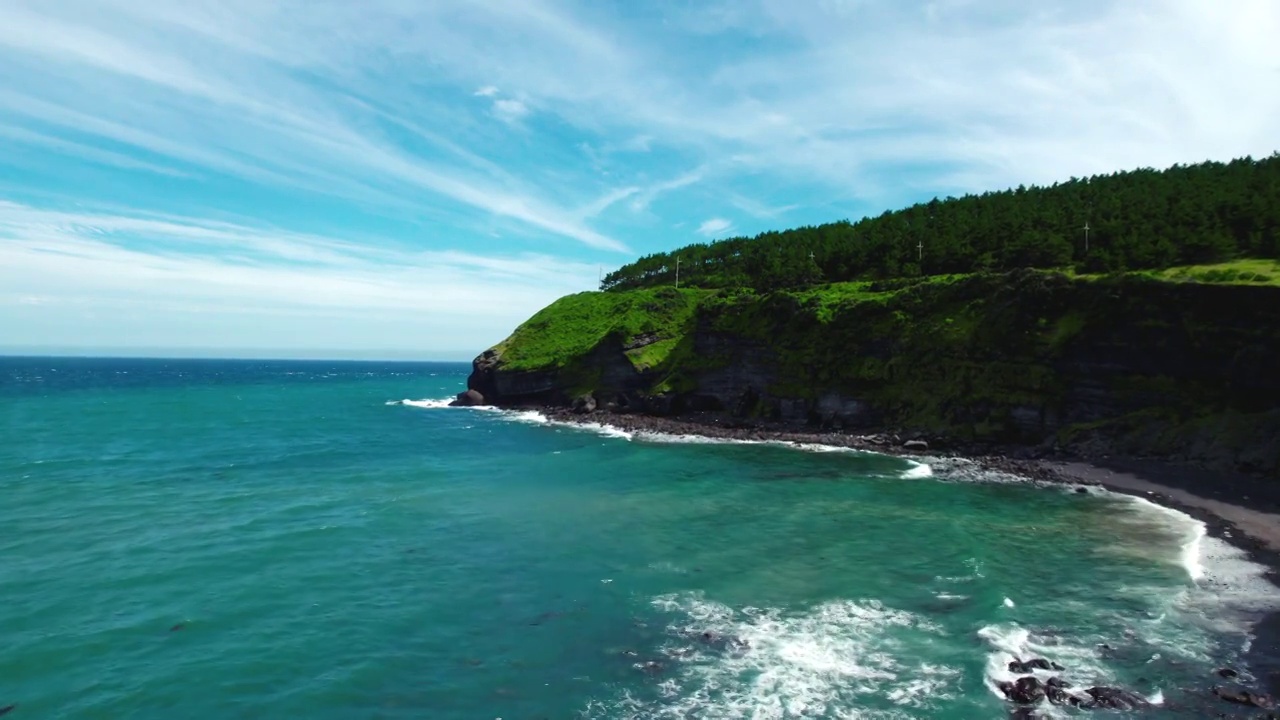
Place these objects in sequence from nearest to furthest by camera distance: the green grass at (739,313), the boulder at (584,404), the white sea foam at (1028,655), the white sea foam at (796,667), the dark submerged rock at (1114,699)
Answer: the dark submerged rock at (1114,699) < the white sea foam at (796,667) < the white sea foam at (1028,655) < the green grass at (739,313) < the boulder at (584,404)

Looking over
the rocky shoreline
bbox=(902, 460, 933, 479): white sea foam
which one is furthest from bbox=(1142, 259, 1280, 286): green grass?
bbox=(902, 460, 933, 479): white sea foam

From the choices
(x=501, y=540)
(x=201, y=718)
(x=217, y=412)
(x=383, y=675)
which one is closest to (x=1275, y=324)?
(x=501, y=540)

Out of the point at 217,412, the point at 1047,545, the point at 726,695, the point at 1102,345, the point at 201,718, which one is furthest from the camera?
the point at 217,412

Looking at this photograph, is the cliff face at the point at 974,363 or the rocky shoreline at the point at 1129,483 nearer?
the rocky shoreline at the point at 1129,483

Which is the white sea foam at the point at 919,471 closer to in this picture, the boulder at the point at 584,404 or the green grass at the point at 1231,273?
the green grass at the point at 1231,273

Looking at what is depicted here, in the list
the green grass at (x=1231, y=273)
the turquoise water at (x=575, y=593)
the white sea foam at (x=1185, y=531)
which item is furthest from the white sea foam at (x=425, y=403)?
the green grass at (x=1231, y=273)

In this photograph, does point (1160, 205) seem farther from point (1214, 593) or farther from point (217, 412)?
point (217, 412)
